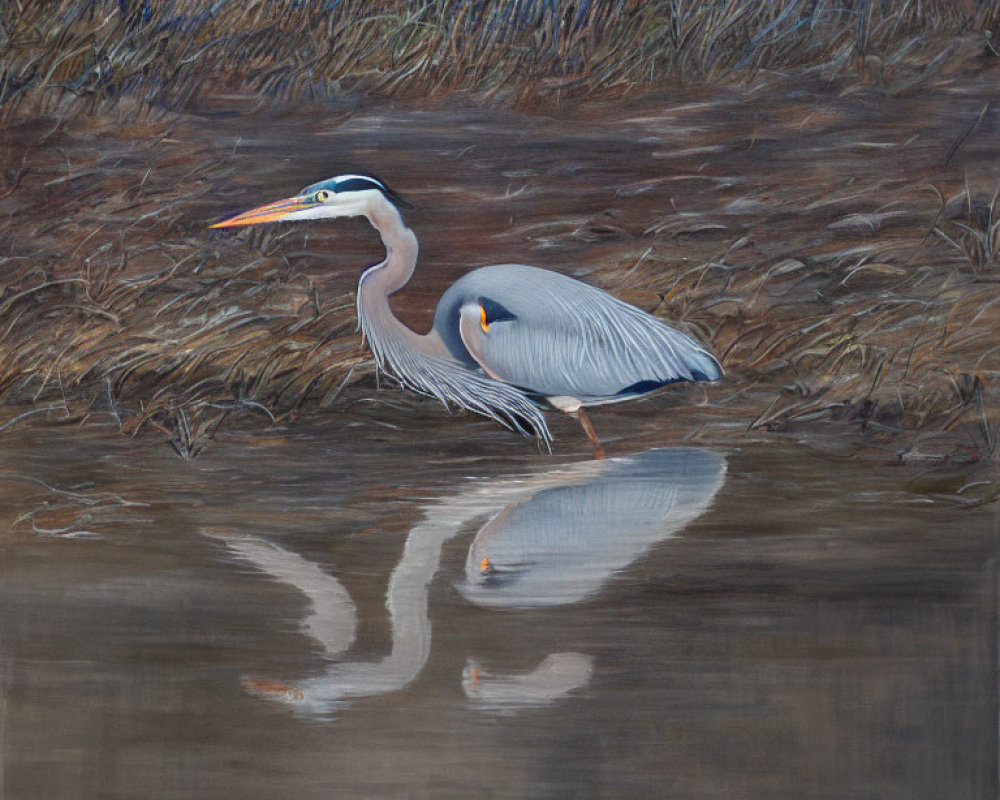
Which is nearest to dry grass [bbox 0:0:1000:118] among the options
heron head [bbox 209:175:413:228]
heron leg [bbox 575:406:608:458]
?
heron head [bbox 209:175:413:228]

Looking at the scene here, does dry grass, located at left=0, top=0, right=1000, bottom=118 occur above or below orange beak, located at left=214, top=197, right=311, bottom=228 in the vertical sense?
above

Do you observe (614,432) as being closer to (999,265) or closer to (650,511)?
(650,511)

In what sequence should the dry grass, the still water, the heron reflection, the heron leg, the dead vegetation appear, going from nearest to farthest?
the still water < the heron reflection < the heron leg < the dead vegetation < the dry grass

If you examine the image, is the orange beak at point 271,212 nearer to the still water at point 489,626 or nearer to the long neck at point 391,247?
the long neck at point 391,247

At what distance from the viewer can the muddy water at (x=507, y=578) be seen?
8.64 feet

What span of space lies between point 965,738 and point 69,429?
3.06m

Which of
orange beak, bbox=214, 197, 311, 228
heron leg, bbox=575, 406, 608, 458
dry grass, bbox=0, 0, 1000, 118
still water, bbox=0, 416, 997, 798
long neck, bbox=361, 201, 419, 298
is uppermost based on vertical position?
dry grass, bbox=0, 0, 1000, 118

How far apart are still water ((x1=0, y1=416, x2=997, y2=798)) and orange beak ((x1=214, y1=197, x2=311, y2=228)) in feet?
2.33

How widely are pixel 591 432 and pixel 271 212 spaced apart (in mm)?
1172

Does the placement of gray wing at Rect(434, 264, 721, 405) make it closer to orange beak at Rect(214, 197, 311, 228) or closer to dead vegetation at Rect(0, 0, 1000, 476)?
dead vegetation at Rect(0, 0, 1000, 476)

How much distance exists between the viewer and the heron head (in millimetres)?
4672

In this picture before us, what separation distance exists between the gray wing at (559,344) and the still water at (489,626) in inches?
8.8

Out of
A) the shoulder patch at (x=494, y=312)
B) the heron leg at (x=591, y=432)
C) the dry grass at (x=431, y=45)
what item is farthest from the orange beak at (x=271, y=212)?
the dry grass at (x=431, y=45)

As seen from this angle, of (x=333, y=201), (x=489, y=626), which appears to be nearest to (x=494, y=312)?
(x=333, y=201)
